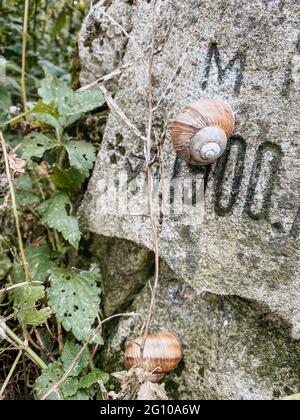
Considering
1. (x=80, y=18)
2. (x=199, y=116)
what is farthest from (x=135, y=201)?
(x=80, y=18)

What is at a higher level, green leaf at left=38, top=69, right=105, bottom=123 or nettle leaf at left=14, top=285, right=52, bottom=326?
green leaf at left=38, top=69, right=105, bottom=123

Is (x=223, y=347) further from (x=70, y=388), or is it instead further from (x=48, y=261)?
(x=48, y=261)

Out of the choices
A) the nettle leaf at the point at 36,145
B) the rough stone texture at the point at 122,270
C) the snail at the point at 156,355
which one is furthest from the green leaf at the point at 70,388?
the nettle leaf at the point at 36,145

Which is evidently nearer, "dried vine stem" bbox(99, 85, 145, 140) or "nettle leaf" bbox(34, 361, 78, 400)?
"dried vine stem" bbox(99, 85, 145, 140)

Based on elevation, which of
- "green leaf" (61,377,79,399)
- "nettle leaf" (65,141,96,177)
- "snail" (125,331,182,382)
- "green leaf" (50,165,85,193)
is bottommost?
"green leaf" (61,377,79,399)

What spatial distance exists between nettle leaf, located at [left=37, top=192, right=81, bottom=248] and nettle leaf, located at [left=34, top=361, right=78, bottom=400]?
492mm

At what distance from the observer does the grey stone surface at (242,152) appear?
5.31 ft

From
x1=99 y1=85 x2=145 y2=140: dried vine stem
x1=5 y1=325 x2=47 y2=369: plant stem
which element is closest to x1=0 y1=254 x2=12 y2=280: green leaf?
x1=5 y1=325 x2=47 y2=369: plant stem

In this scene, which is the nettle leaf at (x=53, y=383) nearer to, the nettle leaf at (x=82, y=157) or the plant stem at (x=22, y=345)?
the plant stem at (x=22, y=345)

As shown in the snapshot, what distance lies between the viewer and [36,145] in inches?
76.0

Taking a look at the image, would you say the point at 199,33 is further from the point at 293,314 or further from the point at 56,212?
the point at 293,314

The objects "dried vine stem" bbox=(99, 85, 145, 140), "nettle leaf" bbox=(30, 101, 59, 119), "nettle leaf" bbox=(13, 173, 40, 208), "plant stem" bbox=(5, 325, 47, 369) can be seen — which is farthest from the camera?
"nettle leaf" bbox=(13, 173, 40, 208)

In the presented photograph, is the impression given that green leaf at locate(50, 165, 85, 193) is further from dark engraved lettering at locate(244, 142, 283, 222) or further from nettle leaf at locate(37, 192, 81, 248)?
dark engraved lettering at locate(244, 142, 283, 222)

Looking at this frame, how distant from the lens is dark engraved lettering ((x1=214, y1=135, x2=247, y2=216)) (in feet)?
5.59
